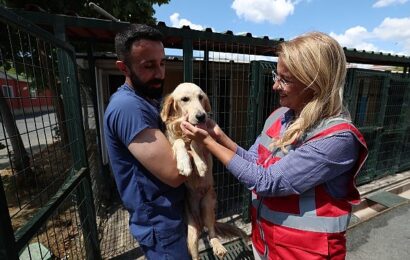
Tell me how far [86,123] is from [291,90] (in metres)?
4.10

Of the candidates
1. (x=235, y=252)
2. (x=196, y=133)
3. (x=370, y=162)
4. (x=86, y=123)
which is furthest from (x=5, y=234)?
(x=370, y=162)

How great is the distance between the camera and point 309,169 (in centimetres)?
135

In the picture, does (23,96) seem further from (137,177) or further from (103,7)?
(103,7)

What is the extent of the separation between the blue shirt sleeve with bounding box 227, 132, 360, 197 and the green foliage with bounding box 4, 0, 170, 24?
4.35 meters

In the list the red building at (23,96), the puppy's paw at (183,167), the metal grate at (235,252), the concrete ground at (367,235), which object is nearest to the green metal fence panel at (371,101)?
the concrete ground at (367,235)

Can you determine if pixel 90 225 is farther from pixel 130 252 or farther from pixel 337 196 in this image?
pixel 337 196

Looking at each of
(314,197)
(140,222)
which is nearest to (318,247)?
(314,197)

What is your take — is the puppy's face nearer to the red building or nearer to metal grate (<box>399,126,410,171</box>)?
the red building

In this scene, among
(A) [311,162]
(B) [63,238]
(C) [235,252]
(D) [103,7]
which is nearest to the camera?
(A) [311,162]

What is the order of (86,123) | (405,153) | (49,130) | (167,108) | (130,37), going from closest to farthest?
(130,37) < (167,108) < (49,130) < (86,123) < (405,153)

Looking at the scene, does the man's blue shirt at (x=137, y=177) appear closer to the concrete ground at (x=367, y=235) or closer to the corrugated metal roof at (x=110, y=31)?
the corrugated metal roof at (x=110, y=31)

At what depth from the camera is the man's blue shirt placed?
1455 millimetres

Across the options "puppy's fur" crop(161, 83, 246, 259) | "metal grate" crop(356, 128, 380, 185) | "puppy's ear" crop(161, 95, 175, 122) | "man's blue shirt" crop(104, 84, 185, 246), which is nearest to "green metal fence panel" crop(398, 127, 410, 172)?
"metal grate" crop(356, 128, 380, 185)

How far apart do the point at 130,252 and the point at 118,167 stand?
8.23ft
